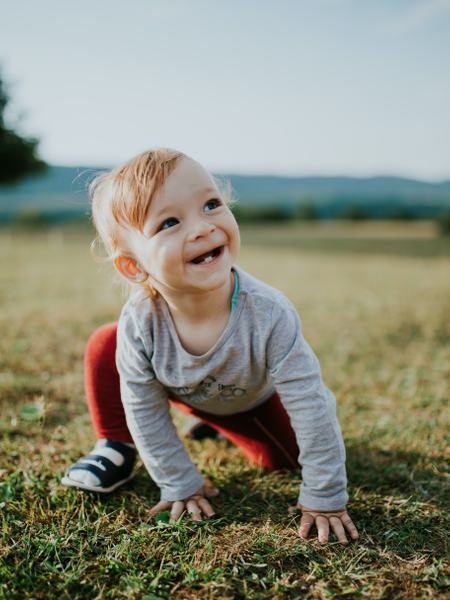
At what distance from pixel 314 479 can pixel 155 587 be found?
0.68 meters

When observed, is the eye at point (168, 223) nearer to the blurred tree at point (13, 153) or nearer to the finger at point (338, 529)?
the finger at point (338, 529)

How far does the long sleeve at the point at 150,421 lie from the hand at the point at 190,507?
0.02 m

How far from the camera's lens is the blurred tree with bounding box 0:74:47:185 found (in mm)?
27328

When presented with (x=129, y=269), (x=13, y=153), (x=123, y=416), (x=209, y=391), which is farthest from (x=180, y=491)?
(x=13, y=153)

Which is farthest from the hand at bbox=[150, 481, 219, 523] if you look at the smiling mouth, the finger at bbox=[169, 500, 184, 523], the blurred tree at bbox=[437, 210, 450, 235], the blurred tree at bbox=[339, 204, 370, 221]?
the blurred tree at bbox=[339, 204, 370, 221]

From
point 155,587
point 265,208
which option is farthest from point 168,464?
point 265,208

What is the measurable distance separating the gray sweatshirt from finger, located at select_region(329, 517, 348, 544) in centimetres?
5

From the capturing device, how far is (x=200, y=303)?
2094 mm

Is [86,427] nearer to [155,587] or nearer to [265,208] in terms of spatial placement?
[155,587]

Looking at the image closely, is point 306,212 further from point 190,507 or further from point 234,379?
point 190,507

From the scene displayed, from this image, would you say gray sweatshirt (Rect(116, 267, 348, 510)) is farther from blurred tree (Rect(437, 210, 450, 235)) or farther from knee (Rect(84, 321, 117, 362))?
blurred tree (Rect(437, 210, 450, 235))

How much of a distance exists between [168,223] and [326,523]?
49.0 inches

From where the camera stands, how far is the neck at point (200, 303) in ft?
6.80

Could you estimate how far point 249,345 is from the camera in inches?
81.4
